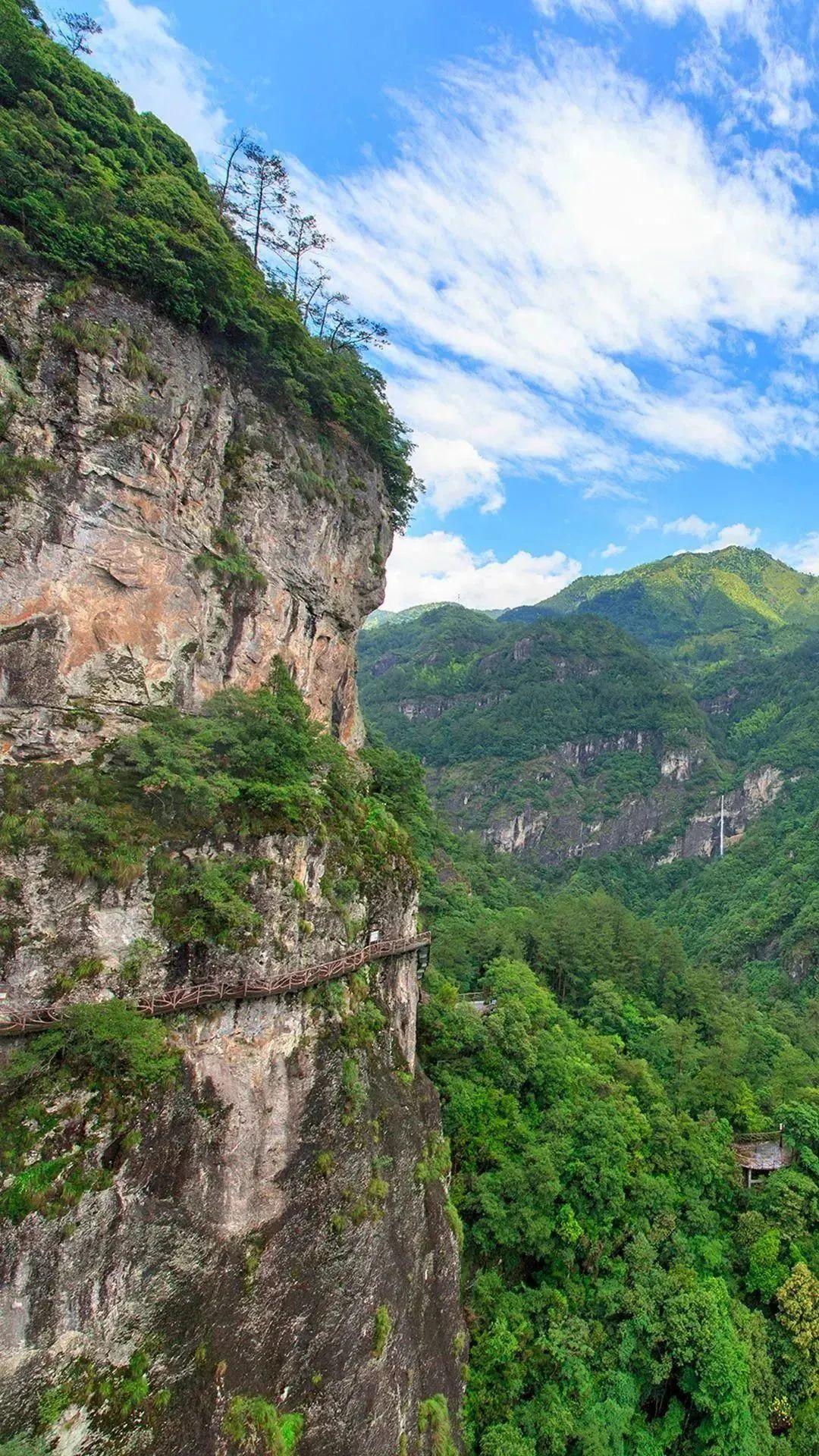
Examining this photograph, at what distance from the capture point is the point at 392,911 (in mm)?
16984

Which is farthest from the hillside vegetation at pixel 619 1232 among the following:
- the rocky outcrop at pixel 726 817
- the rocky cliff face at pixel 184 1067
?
the rocky outcrop at pixel 726 817

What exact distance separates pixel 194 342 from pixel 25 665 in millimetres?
9877

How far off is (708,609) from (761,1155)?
589 feet

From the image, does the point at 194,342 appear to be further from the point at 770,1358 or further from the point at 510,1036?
the point at 770,1358

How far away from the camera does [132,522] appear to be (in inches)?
586

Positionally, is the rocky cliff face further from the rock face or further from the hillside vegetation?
the hillside vegetation

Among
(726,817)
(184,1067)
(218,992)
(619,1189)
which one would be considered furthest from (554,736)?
(184,1067)

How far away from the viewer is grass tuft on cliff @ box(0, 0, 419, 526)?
13.8 metres

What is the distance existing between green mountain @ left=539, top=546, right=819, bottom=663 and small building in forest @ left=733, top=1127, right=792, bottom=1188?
141 meters

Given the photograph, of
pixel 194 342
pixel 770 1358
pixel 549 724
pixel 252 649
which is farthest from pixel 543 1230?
pixel 549 724

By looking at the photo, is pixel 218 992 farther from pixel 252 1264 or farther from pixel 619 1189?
pixel 619 1189

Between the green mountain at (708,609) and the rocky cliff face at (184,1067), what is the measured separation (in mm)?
153580

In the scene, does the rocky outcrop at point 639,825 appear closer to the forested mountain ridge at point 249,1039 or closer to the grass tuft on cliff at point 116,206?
the forested mountain ridge at point 249,1039

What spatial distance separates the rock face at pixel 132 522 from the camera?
1330 centimetres
